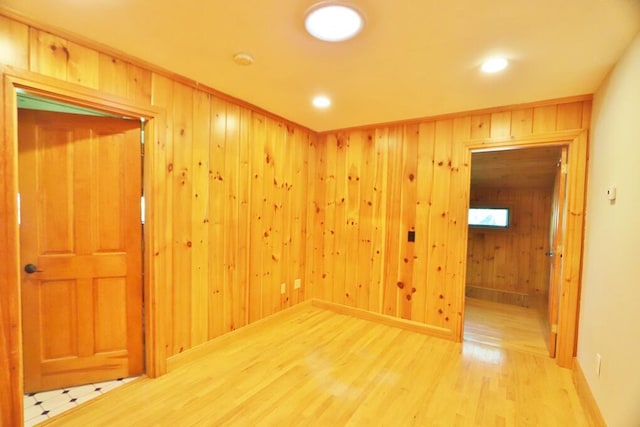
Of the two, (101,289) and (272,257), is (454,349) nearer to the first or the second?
(272,257)

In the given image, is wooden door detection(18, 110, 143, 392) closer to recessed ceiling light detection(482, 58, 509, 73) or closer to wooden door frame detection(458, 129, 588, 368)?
recessed ceiling light detection(482, 58, 509, 73)

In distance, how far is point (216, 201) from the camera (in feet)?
8.91

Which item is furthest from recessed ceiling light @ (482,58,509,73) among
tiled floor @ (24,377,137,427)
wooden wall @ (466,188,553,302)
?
wooden wall @ (466,188,553,302)

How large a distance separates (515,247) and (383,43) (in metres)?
5.02

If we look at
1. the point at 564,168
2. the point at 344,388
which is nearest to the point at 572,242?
the point at 564,168

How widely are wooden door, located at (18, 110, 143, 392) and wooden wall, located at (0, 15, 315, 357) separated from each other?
229 millimetres

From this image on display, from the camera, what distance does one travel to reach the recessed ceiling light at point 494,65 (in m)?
1.93

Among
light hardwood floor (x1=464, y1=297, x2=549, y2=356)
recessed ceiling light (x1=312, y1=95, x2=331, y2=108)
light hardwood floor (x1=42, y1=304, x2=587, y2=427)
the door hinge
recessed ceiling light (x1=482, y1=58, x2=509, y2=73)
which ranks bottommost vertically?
light hardwood floor (x1=464, y1=297, x2=549, y2=356)

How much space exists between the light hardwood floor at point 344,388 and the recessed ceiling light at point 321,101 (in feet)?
7.99

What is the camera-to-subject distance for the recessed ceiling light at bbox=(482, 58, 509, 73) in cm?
193

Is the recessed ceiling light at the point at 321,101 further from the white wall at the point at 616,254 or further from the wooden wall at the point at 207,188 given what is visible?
the white wall at the point at 616,254

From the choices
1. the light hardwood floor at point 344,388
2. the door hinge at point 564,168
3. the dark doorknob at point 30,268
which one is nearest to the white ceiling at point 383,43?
the door hinge at point 564,168

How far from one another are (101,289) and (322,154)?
2840 mm

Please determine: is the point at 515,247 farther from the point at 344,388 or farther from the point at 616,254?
the point at 344,388
